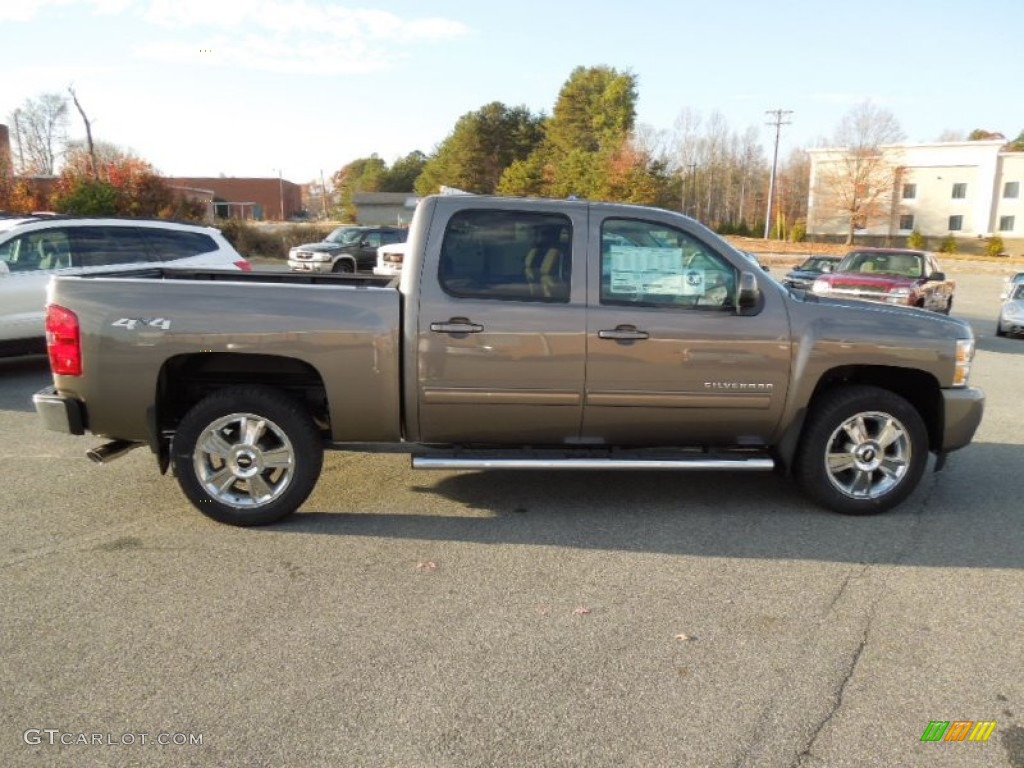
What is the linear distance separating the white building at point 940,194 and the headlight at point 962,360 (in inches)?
2889

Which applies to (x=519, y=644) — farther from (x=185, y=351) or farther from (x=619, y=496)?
(x=185, y=351)

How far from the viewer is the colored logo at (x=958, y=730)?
Answer: 116 inches

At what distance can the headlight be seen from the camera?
16.8 feet

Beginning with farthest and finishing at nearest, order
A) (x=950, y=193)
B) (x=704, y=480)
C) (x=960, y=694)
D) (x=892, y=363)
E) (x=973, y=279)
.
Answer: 1. (x=950, y=193)
2. (x=973, y=279)
3. (x=704, y=480)
4. (x=892, y=363)
5. (x=960, y=694)

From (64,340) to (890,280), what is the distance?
1403 cm

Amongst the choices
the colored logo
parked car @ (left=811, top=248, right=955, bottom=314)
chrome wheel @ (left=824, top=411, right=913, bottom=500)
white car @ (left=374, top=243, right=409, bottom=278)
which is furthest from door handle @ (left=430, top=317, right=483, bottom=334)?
white car @ (left=374, top=243, right=409, bottom=278)

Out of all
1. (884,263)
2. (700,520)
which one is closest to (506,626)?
(700,520)

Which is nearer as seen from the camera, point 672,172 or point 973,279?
point 973,279

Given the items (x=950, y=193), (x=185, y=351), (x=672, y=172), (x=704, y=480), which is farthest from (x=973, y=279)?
(x=185, y=351)

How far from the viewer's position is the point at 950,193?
72625 millimetres

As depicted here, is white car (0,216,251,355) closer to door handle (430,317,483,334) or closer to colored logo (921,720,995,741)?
door handle (430,317,483,334)

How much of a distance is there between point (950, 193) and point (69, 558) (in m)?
81.9

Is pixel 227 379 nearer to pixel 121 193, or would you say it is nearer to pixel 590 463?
pixel 590 463

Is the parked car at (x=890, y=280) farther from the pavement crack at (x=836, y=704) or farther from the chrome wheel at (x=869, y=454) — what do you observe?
the pavement crack at (x=836, y=704)
